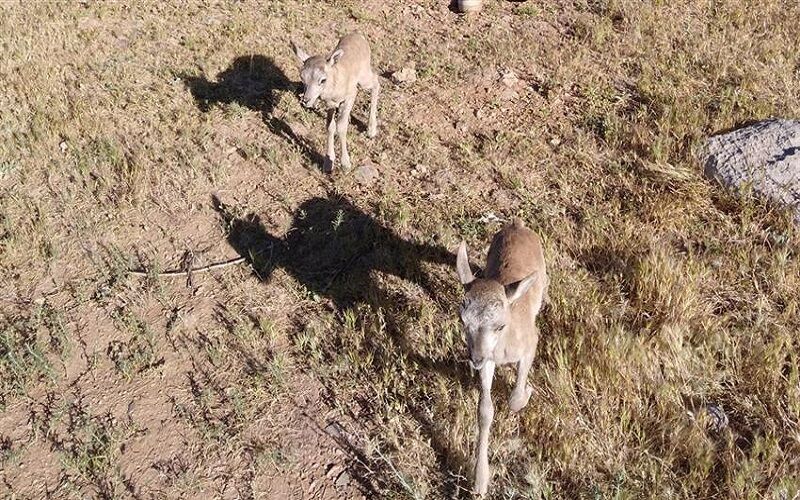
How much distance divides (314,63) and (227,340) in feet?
13.5

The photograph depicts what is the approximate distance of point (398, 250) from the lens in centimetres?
788

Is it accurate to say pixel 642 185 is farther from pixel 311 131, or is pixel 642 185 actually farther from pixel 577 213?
pixel 311 131

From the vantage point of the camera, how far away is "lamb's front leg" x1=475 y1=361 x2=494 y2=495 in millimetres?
4977

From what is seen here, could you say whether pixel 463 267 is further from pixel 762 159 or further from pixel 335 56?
pixel 762 159

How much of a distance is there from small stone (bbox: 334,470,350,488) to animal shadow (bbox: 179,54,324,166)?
620cm

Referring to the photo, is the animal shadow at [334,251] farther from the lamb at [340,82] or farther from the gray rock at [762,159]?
the gray rock at [762,159]

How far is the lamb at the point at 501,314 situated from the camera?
4.53m

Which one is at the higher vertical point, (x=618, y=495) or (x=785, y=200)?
(x=785, y=200)

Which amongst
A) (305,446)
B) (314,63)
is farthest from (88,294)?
(314,63)

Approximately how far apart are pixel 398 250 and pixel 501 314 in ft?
11.3

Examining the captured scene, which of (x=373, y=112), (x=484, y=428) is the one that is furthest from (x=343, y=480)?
(x=373, y=112)

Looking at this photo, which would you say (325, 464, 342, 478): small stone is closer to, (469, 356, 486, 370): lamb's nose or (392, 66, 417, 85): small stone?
(469, 356, 486, 370): lamb's nose

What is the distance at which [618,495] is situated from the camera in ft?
15.3

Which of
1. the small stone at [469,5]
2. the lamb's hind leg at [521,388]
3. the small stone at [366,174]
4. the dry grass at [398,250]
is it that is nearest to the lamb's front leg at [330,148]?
the dry grass at [398,250]
